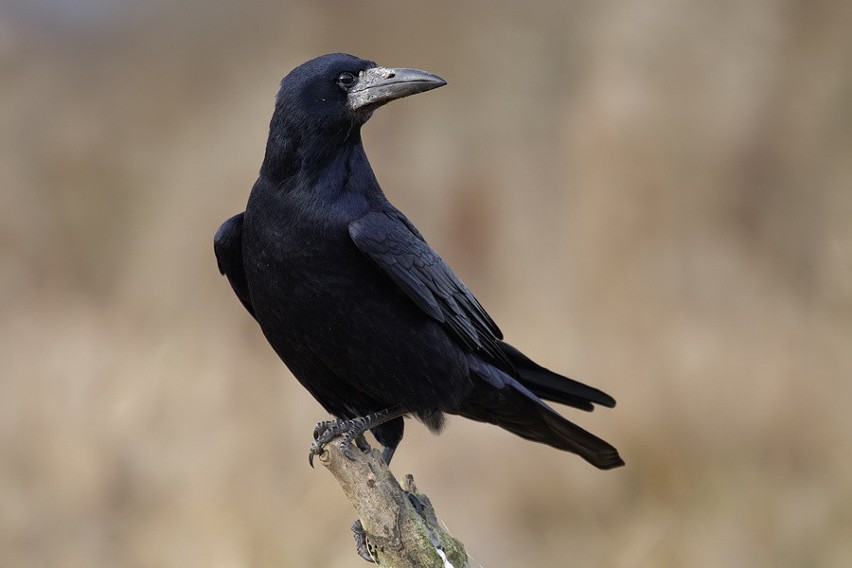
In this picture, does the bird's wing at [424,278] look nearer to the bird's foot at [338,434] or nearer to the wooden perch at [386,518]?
the bird's foot at [338,434]

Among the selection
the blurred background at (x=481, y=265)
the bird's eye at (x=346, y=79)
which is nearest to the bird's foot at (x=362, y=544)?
the bird's eye at (x=346, y=79)

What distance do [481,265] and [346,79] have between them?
3.01 meters

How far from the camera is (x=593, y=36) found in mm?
6332

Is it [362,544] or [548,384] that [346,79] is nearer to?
[548,384]

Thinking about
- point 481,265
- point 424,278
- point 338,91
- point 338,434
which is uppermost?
point 481,265

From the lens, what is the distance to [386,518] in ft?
10.5

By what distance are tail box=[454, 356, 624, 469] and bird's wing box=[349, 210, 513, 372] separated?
0.09 meters

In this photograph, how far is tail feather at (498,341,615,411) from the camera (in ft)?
12.6

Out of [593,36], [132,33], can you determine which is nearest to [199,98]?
[132,33]

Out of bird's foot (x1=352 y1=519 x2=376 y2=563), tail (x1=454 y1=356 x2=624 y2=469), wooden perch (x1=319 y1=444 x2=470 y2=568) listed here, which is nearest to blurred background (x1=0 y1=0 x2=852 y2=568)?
tail (x1=454 y1=356 x2=624 y2=469)

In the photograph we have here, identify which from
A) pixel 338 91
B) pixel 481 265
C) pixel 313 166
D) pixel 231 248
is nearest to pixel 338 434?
pixel 231 248

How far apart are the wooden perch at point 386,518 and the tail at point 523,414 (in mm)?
591

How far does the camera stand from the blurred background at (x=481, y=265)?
6109mm

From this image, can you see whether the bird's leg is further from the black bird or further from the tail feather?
the tail feather
